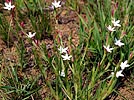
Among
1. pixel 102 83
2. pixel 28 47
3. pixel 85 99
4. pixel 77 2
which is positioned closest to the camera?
pixel 85 99

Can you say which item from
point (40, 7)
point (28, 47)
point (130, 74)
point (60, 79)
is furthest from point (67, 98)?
point (40, 7)

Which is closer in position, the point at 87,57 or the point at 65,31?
the point at 87,57

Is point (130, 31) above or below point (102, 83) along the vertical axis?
above

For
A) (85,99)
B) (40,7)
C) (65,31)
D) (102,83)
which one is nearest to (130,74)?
(102,83)

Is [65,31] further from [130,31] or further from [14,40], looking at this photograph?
[130,31]

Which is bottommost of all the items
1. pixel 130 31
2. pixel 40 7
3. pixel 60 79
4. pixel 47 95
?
pixel 47 95

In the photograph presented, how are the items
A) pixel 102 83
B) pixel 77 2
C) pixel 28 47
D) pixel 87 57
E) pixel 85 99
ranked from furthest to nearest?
1. pixel 77 2
2. pixel 28 47
3. pixel 87 57
4. pixel 102 83
5. pixel 85 99
